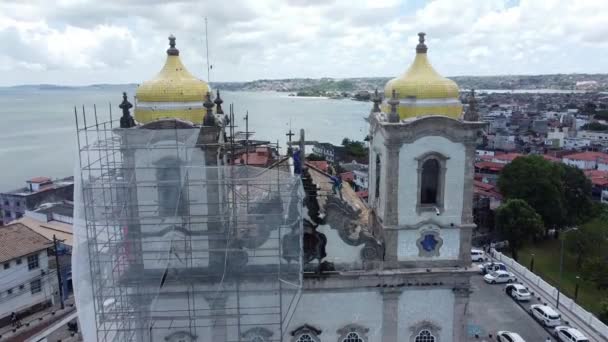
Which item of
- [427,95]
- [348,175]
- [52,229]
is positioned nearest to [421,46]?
[427,95]

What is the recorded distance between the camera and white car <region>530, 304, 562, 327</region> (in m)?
27.0

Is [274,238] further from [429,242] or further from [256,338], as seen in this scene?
[429,242]

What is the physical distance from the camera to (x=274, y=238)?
16203 millimetres

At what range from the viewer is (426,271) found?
17000 millimetres

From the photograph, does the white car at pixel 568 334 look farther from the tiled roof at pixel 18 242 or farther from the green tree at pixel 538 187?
the tiled roof at pixel 18 242

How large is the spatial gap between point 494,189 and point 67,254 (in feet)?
125

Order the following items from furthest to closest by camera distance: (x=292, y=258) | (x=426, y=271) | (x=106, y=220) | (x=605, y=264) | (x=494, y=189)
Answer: (x=494, y=189) → (x=605, y=264) → (x=426, y=271) → (x=292, y=258) → (x=106, y=220)

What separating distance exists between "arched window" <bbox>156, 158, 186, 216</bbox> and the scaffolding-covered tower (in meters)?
0.03

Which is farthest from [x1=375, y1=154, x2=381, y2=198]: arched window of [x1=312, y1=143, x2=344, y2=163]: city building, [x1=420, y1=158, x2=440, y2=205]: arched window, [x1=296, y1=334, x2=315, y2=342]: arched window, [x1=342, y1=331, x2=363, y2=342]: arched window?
[x1=312, y1=143, x2=344, y2=163]: city building

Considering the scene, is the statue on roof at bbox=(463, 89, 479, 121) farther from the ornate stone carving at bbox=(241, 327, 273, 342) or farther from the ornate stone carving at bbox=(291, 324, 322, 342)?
the ornate stone carving at bbox=(241, 327, 273, 342)

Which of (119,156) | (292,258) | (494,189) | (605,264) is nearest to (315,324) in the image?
(292,258)

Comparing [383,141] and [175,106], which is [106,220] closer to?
[175,106]

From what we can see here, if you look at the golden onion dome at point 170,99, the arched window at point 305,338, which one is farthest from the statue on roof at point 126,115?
the arched window at point 305,338

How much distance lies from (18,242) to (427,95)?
2562cm
